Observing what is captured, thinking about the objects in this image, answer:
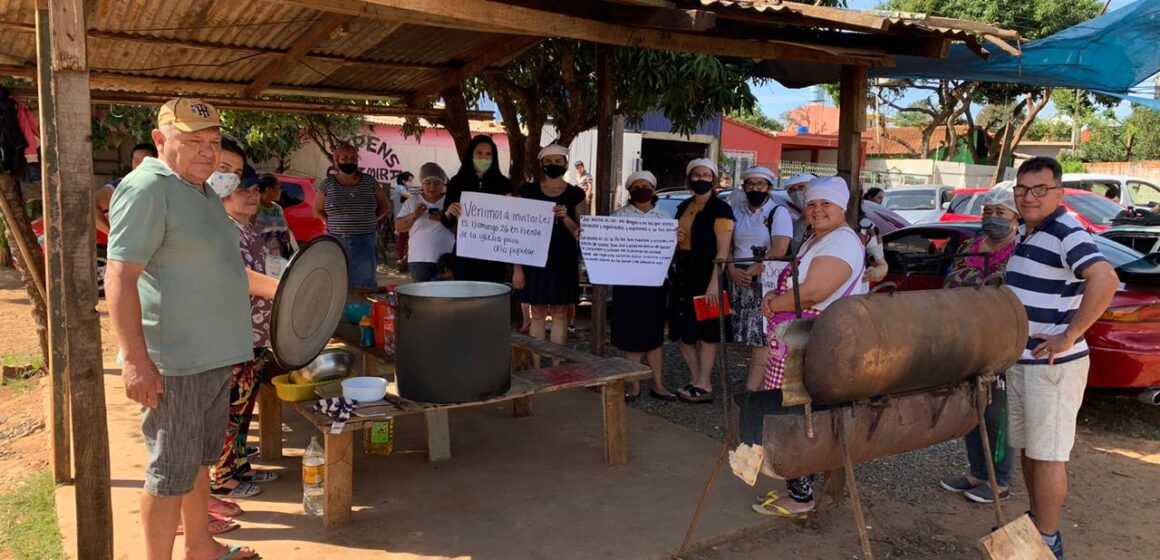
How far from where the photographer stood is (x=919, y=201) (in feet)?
53.1

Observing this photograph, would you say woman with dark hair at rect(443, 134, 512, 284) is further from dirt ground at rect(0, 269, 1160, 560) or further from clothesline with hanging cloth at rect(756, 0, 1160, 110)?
dirt ground at rect(0, 269, 1160, 560)

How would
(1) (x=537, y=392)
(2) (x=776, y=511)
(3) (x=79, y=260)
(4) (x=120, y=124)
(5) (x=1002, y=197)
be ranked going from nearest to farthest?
(3) (x=79, y=260) → (2) (x=776, y=511) → (1) (x=537, y=392) → (5) (x=1002, y=197) → (4) (x=120, y=124)

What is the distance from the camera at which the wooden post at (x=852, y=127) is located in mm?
5105

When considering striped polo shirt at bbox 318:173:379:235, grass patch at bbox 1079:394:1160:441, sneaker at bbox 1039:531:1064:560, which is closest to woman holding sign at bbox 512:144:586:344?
striped polo shirt at bbox 318:173:379:235

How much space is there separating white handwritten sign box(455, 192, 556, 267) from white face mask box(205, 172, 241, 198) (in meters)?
2.01

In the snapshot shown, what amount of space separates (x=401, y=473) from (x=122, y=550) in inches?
55.9

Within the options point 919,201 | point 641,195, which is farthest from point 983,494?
point 919,201

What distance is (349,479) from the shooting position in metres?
3.65

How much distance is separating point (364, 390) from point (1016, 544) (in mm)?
2976

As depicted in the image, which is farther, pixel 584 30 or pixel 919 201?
pixel 919 201

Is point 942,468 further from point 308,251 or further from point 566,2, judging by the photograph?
point 308,251

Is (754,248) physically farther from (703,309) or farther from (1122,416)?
(1122,416)

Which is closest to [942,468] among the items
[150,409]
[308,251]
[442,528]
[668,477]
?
[668,477]

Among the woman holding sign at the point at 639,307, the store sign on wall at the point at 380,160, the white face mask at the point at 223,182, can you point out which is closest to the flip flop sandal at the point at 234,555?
the white face mask at the point at 223,182
